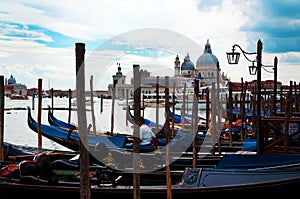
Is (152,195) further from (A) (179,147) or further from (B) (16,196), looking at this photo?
(A) (179,147)

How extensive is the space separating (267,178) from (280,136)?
0.99 meters

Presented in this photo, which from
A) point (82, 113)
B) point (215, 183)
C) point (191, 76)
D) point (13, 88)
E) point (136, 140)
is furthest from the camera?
point (13, 88)

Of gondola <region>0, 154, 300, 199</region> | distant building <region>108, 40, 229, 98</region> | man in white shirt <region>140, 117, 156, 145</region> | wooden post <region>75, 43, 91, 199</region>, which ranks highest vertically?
distant building <region>108, 40, 229, 98</region>

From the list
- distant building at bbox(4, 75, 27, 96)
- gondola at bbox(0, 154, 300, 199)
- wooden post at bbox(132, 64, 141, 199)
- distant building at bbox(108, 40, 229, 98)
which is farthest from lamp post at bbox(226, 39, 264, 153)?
distant building at bbox(4, 75, 27, 96)

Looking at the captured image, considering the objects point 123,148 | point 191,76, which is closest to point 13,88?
point 191,76

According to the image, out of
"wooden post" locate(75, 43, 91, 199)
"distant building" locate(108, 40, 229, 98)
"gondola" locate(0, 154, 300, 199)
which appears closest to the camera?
"wooden post" locate(75, 43, 91, 199)

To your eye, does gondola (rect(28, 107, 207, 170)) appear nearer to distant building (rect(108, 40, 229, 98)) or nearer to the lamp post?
the lamp post

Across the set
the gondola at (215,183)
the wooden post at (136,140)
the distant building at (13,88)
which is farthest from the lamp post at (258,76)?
the distant building at (13,88)

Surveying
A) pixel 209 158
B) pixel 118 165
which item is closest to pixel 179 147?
pixel 209 158

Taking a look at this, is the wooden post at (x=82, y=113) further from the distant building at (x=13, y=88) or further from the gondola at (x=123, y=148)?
the distant building at (x=13, y=88)

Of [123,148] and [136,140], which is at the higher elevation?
[136,140]

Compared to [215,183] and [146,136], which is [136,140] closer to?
[215,183]

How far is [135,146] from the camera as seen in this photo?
3355mm

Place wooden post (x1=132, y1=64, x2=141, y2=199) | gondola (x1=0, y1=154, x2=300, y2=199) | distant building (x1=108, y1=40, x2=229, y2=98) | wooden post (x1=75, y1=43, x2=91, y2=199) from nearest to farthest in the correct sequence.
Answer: wooden post (x1=75, y1=43, x2=91, y2=199), wooden post (x1=132, y1=64, x2=141, y2=199), gondola (x1=0, y1=154, x2=300, y2=199), distant building (x1=108, y1=40, x2=229, y2=98)
